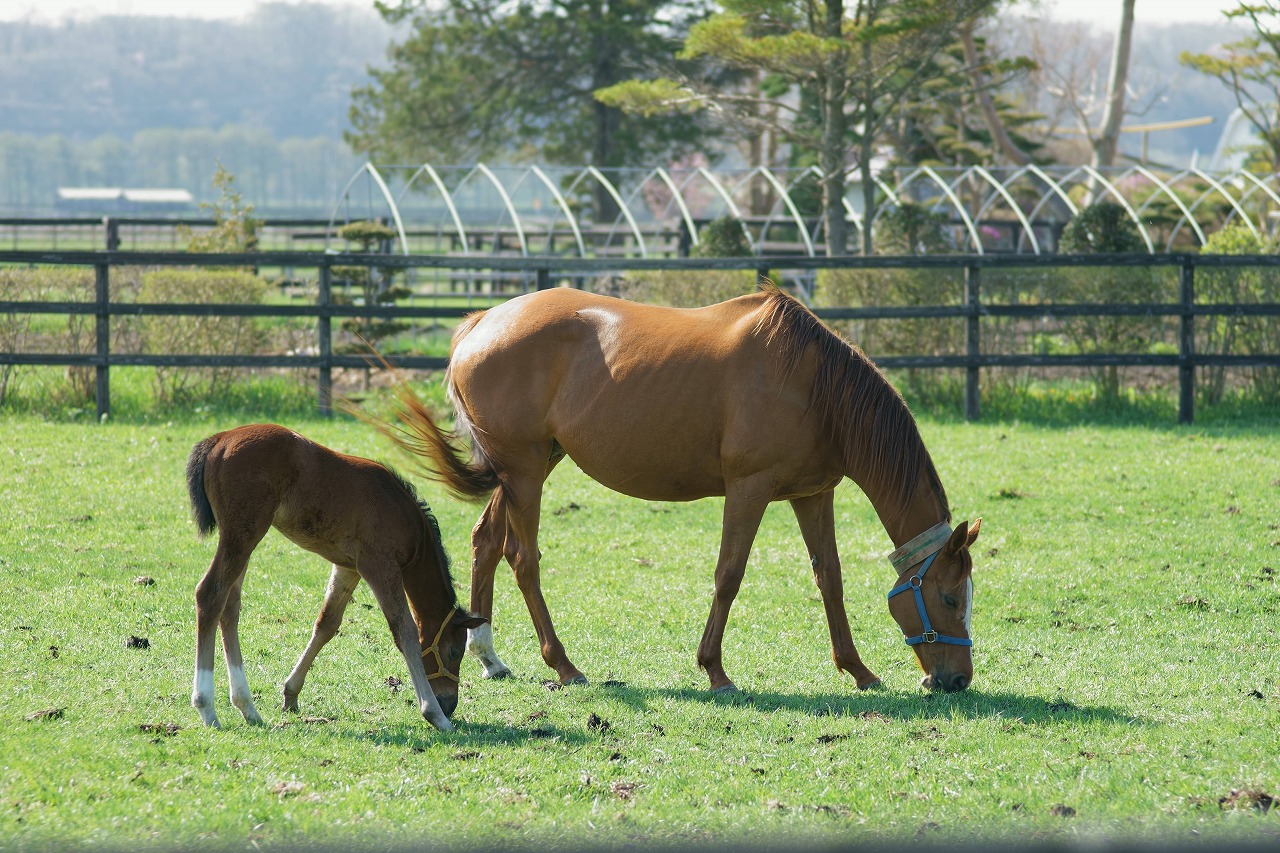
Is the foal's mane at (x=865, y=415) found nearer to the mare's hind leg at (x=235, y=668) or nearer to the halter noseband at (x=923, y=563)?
the halter noseband at (x=923, y=563)

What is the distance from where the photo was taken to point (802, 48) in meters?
16.6

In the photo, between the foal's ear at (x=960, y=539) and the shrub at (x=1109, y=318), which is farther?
the shrub at (x=1109, y=318)

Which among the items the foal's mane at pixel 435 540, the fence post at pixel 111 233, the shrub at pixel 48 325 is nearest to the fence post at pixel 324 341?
the shrub at pixel 48 325

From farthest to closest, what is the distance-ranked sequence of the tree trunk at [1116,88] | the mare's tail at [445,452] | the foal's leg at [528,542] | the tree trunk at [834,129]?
the tree trunk at [1116,88], the tree trunk at [834,129], the mare's tail at [445,452], the foal's leg at [528,542]

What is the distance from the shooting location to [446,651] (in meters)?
4.69

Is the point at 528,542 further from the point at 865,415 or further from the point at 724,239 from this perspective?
the point at 724,239

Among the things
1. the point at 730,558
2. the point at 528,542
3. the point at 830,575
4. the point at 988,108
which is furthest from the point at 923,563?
the point at 988,108

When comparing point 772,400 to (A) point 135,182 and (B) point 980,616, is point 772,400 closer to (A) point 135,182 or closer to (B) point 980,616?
(B) point 980,616

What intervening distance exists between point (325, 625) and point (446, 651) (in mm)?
535

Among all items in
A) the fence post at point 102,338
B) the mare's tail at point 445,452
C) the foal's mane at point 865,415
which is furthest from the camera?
the fence post at point 102,338

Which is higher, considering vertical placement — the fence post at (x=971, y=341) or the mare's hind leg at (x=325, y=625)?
the fence post at (x=971, y=341)

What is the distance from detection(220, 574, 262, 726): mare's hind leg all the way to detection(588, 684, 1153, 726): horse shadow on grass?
1.45 meters

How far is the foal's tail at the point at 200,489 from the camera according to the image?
174 inches

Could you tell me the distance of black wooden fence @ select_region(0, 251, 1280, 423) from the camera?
452 inches
